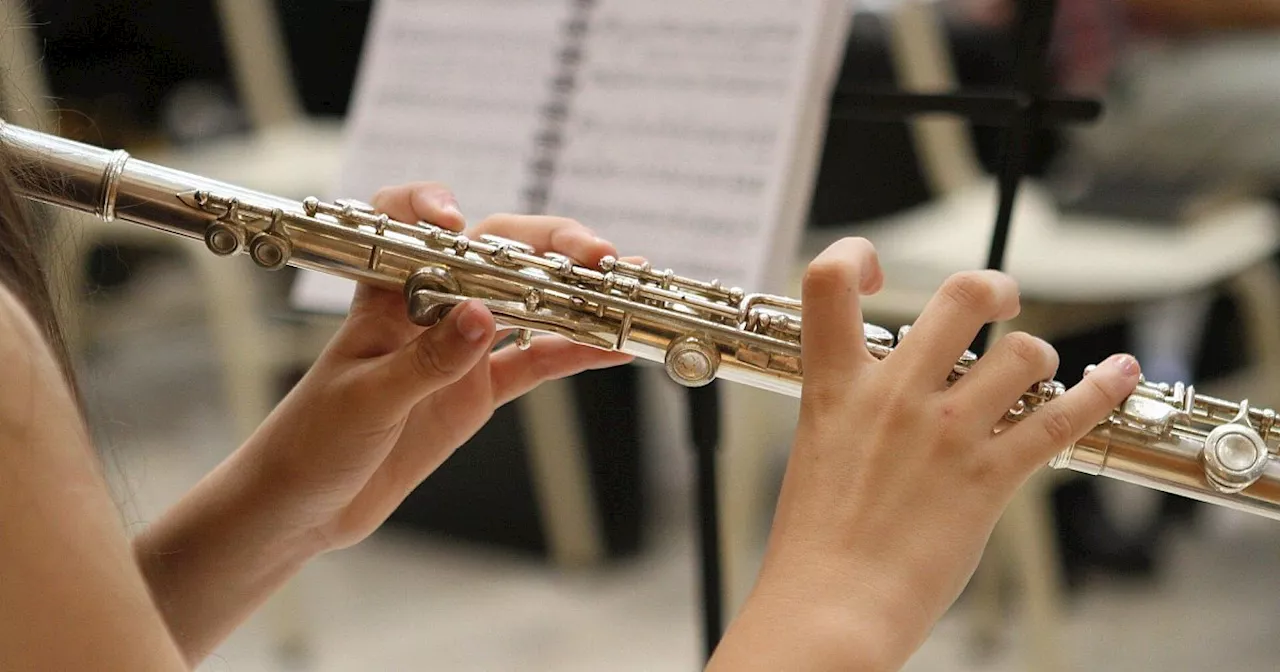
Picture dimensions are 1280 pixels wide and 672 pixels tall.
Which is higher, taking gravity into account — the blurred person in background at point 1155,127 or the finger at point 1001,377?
the blurred person in background at point 1155,127

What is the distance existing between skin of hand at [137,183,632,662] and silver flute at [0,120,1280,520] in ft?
0.08

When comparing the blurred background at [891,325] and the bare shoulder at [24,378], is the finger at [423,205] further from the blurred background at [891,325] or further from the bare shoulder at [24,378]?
the blurred background at [891,325]

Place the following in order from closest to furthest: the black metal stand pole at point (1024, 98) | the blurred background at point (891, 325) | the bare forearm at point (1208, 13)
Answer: the black metal stand pole at point (1024, 98)
the blurred background at point (891, 325)
the bare forearm at point (1208, 13)

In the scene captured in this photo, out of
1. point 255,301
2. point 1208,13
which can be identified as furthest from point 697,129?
point 1208,13

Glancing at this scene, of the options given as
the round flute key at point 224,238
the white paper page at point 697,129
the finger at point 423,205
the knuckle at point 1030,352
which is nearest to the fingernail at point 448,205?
the finger at point 423,205


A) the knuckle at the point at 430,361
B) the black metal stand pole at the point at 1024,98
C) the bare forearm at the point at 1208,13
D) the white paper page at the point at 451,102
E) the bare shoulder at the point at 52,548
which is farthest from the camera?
the bare forearm at the point at 1208,13

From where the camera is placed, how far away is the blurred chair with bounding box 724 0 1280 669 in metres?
1.47

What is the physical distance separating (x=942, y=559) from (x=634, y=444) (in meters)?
1.49

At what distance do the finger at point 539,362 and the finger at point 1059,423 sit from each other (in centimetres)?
26

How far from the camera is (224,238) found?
0.71m

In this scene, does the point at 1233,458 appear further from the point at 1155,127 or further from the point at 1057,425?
the point at 1155,127

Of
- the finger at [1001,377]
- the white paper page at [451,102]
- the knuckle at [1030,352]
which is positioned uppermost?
the white paper page at [451,102]

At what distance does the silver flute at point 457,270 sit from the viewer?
0.67 metres

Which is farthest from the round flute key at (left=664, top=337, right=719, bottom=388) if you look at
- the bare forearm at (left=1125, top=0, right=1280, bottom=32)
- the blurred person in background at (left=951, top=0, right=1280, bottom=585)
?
the bare forearm at (left=1125, top=0, right=1280, bottom=32)
